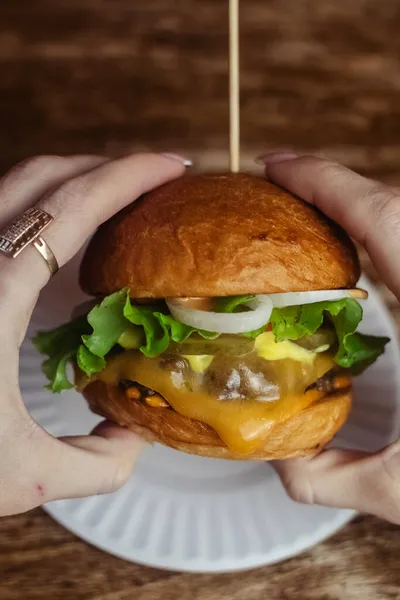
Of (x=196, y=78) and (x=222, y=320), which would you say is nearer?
(x=222, y=320)

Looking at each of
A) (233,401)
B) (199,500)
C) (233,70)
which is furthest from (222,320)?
(199,500)

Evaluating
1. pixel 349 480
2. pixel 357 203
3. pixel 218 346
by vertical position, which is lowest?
pixel 349 480

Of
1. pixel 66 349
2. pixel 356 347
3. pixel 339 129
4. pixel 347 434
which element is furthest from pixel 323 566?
pixel 339 129

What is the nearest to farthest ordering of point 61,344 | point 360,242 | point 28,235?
point 28,235 → point 360,242 → point 61,344

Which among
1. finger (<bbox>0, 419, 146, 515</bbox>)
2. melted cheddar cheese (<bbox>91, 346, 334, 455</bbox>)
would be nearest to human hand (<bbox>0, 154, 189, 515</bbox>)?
finger (<bbox>0, 419, 146, 515</bbox>)

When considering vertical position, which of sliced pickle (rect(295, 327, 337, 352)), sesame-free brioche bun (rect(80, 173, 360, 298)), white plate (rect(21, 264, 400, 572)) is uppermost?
sesame-free brioche bun (rect(80, 173, 360, 298))

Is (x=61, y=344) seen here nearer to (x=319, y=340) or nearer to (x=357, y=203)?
(x=319, y=340)

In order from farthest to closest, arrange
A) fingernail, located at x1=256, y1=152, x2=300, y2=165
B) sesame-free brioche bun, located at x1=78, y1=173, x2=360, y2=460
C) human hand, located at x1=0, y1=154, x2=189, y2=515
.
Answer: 1. fingernail, located at x1=256, y1=152, x2=300, y2=165
2. sesame-free brioche bun, located at x1=78, y1=173, x2=360, y2=460
3. human hand, located at x1=0, y1=154, x2=189, y2=515

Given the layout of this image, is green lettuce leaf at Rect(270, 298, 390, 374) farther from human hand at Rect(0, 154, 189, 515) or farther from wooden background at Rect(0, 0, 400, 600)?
wooden background at Rect(0, 0, 400, 600)

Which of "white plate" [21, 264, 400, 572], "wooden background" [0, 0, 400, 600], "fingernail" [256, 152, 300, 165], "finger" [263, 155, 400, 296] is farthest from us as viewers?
"wooden background" [0, 0, 400, 600]
